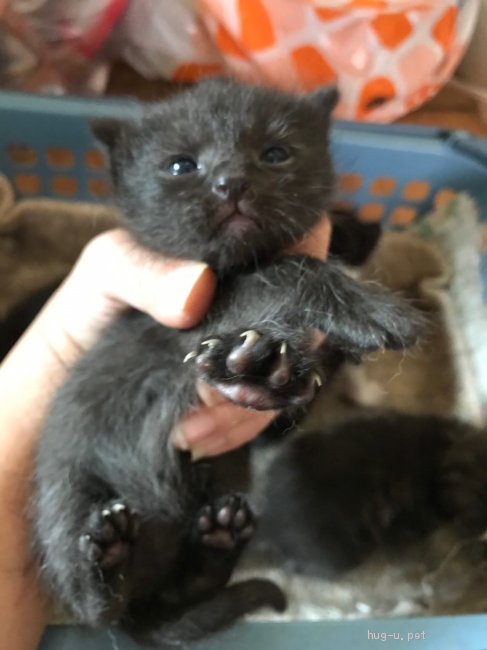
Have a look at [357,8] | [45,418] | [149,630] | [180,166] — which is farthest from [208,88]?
[149,630]

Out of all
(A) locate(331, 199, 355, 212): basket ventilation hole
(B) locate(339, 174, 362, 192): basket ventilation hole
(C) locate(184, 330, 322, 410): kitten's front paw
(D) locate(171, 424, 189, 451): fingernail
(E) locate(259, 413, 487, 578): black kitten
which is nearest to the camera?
(C) locate(184, 330, 322, 410): kitten's front paw

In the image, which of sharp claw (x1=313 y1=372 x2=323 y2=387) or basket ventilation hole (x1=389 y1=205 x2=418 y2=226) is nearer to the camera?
sharp claw (x1=313 y1=372 x2=323 y2=387)

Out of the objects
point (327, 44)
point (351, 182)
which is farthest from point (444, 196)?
point (327, 44)

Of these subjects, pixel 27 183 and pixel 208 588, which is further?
pixel 27 183

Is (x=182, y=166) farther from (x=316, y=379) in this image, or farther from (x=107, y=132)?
(x=316, y=379)

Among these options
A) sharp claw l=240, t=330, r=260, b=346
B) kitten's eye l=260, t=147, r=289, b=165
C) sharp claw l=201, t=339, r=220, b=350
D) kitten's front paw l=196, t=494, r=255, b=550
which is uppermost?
kitten's eye l=260, t=147, r=289, b=165

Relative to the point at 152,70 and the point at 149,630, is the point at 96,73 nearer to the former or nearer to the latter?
the point at 152,70

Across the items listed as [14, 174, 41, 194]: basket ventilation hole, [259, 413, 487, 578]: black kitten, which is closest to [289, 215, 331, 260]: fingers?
[259, 413, 487, 578]: black kitten

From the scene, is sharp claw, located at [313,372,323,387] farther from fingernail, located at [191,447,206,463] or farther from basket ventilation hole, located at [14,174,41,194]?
basket ventilation hole, located at [14,174,41,194]
